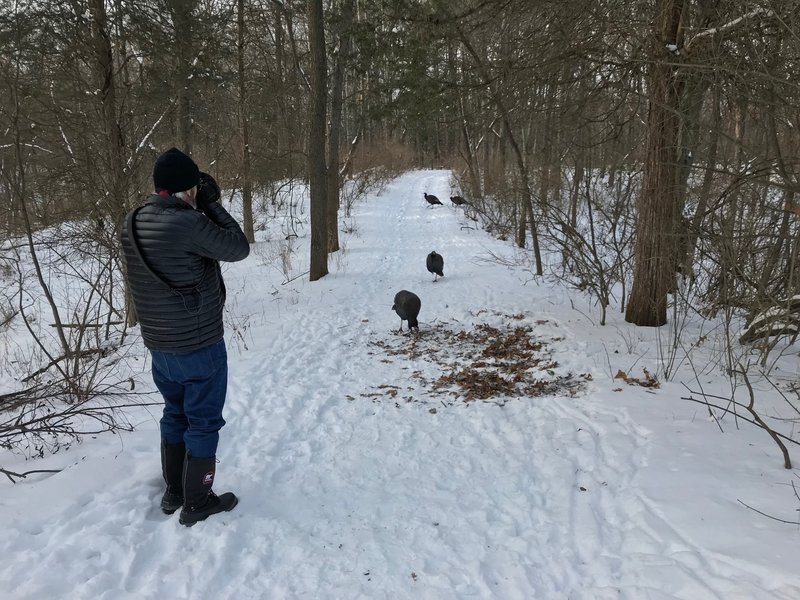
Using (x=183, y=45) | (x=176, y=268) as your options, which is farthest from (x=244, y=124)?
(x=176, y=268)

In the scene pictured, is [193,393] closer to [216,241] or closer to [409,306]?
[216,241]

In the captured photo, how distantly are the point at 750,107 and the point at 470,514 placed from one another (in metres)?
5.62

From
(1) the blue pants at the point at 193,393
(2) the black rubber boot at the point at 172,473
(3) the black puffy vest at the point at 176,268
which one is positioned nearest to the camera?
(3) the black puffy vest at the point at 176,268

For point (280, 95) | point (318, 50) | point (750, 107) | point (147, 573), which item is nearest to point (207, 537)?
point (147, 573)

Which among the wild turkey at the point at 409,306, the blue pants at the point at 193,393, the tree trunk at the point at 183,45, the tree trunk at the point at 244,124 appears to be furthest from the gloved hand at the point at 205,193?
the tree trunk at the point at 244,124

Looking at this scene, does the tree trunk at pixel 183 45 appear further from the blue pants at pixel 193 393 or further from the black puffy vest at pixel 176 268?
the blue pants at pixel 193 393

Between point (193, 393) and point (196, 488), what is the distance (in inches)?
23.3

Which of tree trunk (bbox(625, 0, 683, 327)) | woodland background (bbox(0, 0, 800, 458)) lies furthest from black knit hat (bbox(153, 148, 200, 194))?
tree trunk (bbox(625, 0, 683, 327))

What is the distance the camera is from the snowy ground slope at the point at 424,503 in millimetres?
2373

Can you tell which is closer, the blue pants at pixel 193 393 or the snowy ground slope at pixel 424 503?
the snowy ground slope at pixel 424 503

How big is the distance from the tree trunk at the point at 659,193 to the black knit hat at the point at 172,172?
4.83 m

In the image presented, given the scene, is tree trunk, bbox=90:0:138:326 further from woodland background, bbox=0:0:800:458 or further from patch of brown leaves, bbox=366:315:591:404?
patch of brown leaves, bbox=366:315:591:404

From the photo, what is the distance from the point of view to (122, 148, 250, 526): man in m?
2.51

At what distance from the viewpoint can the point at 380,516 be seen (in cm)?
296
